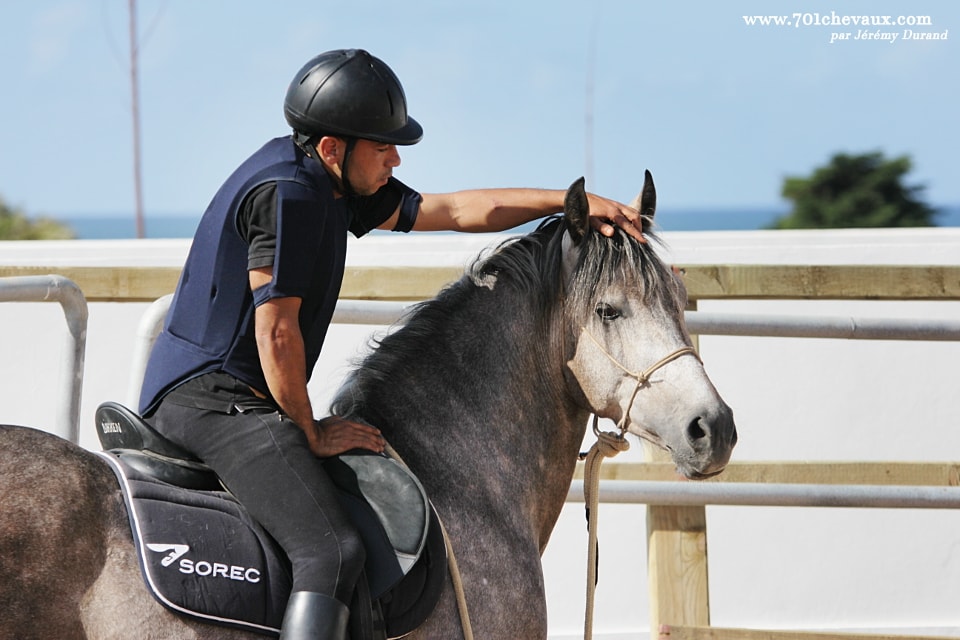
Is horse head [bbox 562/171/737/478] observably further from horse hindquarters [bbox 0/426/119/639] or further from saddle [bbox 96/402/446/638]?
horse hindquarters [bbox 0/426/119/639]

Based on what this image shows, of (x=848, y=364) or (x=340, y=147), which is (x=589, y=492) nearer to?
(x=340, y=147)

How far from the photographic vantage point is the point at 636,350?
3.08m

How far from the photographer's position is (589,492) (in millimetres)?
3357

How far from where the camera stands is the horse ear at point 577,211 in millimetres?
3137

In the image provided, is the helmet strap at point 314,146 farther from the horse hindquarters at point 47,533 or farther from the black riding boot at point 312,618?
the black riding boot at point 312,618

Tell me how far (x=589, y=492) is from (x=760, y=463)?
1.39 m

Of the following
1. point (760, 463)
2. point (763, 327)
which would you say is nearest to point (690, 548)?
point (760, 463)

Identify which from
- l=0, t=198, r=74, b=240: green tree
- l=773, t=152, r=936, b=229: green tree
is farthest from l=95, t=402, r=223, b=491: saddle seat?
l=773, t=152, r=936, b=229: green tree

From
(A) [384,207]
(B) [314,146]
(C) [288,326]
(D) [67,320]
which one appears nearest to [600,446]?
(A) [384,207]

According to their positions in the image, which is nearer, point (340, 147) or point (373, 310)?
point (340, 147)

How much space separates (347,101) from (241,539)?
1.06m

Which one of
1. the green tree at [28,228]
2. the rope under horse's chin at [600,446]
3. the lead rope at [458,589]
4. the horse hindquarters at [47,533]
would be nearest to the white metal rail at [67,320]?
the horse hindquarters at [47,533]

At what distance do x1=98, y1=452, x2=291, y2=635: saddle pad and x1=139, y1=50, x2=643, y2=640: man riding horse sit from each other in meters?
0.05

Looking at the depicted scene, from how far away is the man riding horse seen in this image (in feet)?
8.63
